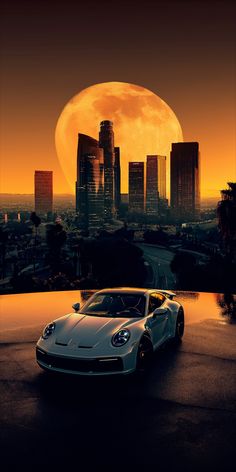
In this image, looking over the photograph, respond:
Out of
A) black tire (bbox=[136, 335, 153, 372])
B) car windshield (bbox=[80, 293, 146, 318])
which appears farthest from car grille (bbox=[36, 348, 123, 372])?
car windshield (bbox=[80, 293, 146, 318])

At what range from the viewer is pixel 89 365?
6516 mm

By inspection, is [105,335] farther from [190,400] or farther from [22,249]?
[22,249]

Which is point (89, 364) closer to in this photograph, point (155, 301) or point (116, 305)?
point (116, 305)

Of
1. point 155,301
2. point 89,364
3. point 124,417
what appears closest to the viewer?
point 124,417

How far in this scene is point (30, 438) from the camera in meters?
5.15

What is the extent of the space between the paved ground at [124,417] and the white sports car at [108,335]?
322 millimetres

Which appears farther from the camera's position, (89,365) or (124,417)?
(89,365)

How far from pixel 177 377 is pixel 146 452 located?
2580 mm

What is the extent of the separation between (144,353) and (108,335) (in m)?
0.79

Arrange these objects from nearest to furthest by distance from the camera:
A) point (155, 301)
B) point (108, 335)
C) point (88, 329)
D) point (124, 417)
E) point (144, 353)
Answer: point (124, 417), point (108, 335), point (88, 329), point (144, 353), point (155, 301)

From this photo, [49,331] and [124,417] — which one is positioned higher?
[49,331]

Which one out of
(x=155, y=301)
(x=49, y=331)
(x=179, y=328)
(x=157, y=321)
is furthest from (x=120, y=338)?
(x=179, y=328)

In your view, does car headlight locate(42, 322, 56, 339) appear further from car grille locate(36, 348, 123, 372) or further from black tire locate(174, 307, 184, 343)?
black tire locate(174, 307, 184, 343)

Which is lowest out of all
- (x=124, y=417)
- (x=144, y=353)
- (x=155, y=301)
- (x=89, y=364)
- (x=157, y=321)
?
(x=124, y=417)
